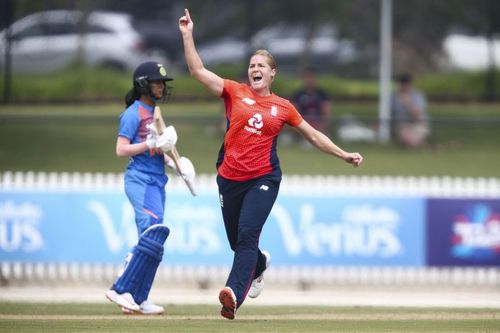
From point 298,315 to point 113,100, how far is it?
38.6 ft

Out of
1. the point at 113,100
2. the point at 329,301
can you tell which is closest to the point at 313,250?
the point at 329,301

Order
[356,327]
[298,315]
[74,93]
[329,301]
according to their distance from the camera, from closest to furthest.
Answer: [356,327] < [298,315] < [329,301] < [74,93]

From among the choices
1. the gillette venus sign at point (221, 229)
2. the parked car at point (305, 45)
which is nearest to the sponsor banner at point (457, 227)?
the gillette venus sign at point (221, 229)

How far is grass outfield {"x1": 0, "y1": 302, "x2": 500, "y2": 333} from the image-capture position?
27.3 feet

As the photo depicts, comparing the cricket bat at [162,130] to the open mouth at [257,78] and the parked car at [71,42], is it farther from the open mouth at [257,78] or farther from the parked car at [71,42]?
the parked car at [71,42]

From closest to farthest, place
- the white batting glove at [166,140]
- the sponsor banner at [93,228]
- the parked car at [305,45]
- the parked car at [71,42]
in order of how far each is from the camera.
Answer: the white batting glove at [166,140]
the sponsor banner at [93,228]
the parked car at [71,42]
the parked car at [305,45]

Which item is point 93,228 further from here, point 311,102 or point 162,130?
point 311,102

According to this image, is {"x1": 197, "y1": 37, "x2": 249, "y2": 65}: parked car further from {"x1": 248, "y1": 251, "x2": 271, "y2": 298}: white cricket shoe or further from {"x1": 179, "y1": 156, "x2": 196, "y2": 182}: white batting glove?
{"x1": 248, "y1": 251, "x2": 271, "y2": 298}: white cricket shoe

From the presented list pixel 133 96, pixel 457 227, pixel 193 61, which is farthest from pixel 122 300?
pixel 457 227

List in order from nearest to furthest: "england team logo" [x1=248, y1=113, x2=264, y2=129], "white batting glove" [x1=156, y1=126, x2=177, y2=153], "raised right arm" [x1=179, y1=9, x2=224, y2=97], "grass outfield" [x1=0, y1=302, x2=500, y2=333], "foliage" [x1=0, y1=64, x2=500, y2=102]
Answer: "grass outfield" [x1=0, y1=302, x2=500, y2=333]
"raised right arm" [x1=179, y1=9, x2=224, y2=97]
"england team logo" [x1=248, y1=113, x2=264, y2=129]
"white batting glove" [x1=156, y1=126, x2=177, y2=153]
"foliage" [x1=0, y1=64, x2=500, y2=102]

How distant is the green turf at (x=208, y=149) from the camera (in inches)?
705

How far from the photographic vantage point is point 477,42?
70.1 feet

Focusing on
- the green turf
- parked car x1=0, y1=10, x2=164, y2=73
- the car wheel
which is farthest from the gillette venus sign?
the car wheel

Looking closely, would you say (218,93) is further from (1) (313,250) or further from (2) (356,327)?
(1) (313,250)
